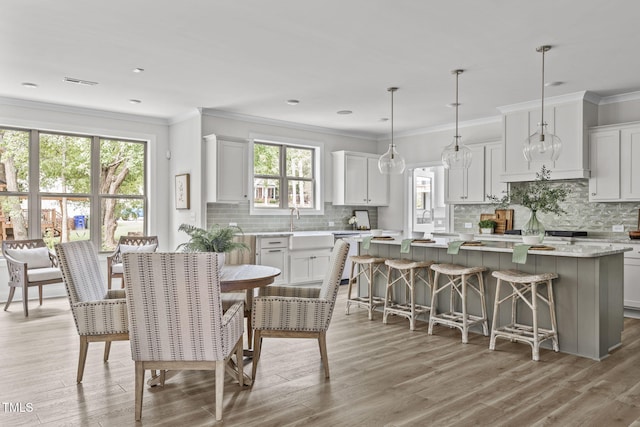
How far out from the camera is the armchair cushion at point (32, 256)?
221 inches

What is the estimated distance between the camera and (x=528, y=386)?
319cm

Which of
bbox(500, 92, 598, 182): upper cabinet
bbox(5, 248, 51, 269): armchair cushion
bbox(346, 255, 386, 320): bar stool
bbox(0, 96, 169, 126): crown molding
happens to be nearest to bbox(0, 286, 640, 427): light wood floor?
bbox(346, 255, 386, 320): bar stool

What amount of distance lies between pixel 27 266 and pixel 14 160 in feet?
5.38

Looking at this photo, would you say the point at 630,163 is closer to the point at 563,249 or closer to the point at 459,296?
the point at 563,249

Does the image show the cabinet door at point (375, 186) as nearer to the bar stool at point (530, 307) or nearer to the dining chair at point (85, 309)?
the bar stool at point (530, 307)

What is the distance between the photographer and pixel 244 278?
3.27 m

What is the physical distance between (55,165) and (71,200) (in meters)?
0.51

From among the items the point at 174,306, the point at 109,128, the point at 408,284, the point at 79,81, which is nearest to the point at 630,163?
the point at 408,284

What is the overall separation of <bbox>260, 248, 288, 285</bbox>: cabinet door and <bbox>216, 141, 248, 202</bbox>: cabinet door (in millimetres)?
847

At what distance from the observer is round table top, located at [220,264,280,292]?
10.3ft

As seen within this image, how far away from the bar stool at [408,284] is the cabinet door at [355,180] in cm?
288

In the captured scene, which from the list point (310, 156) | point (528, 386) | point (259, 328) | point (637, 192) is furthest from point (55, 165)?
point (637, 192)

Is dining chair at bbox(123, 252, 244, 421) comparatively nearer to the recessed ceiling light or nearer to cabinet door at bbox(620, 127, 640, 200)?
the recessed ceiling light

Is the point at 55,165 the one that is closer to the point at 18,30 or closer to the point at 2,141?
the point at 2,141
